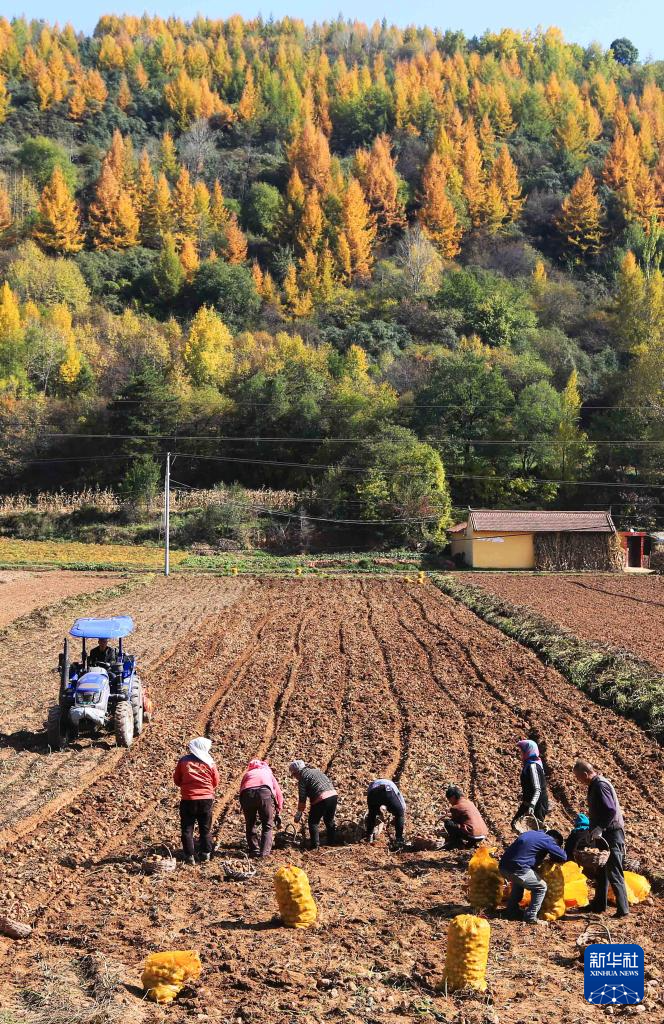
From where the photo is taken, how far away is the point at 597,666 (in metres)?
20.6

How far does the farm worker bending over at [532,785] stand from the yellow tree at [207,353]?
67.4 metres

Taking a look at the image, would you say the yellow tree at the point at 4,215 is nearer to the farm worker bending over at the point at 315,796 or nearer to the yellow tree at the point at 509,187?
the yellow tree at the point at 509,187

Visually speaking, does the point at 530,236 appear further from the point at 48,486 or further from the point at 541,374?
the point at 48,486

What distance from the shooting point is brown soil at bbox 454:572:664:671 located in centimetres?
2484

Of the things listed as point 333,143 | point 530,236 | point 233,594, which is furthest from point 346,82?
point 233,594

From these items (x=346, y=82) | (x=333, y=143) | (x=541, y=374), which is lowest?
(x=541, y=374)

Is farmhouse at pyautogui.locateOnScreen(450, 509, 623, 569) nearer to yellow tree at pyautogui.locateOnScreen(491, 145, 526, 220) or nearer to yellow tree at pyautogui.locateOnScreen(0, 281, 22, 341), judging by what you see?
yellow tree at pyautogui.locateOnScreen(0, 281, 22, 341)

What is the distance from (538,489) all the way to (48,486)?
3389cm

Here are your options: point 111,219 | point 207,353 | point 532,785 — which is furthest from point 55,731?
point 111,219

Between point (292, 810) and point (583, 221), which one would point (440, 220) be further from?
point (292, 810)

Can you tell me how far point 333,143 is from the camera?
152 m

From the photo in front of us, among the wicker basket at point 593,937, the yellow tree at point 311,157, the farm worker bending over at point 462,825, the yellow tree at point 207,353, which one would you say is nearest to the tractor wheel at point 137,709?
the farm worker bending over at point 462,825

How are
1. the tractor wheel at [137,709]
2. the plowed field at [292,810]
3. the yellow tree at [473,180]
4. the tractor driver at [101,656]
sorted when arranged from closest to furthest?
the plowed field at [292,810]
the tractor wheel at [137,709]
the tractor driver at [101,656]
the yellow tree at [473,180]

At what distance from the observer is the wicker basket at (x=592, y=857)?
9.65 meters
